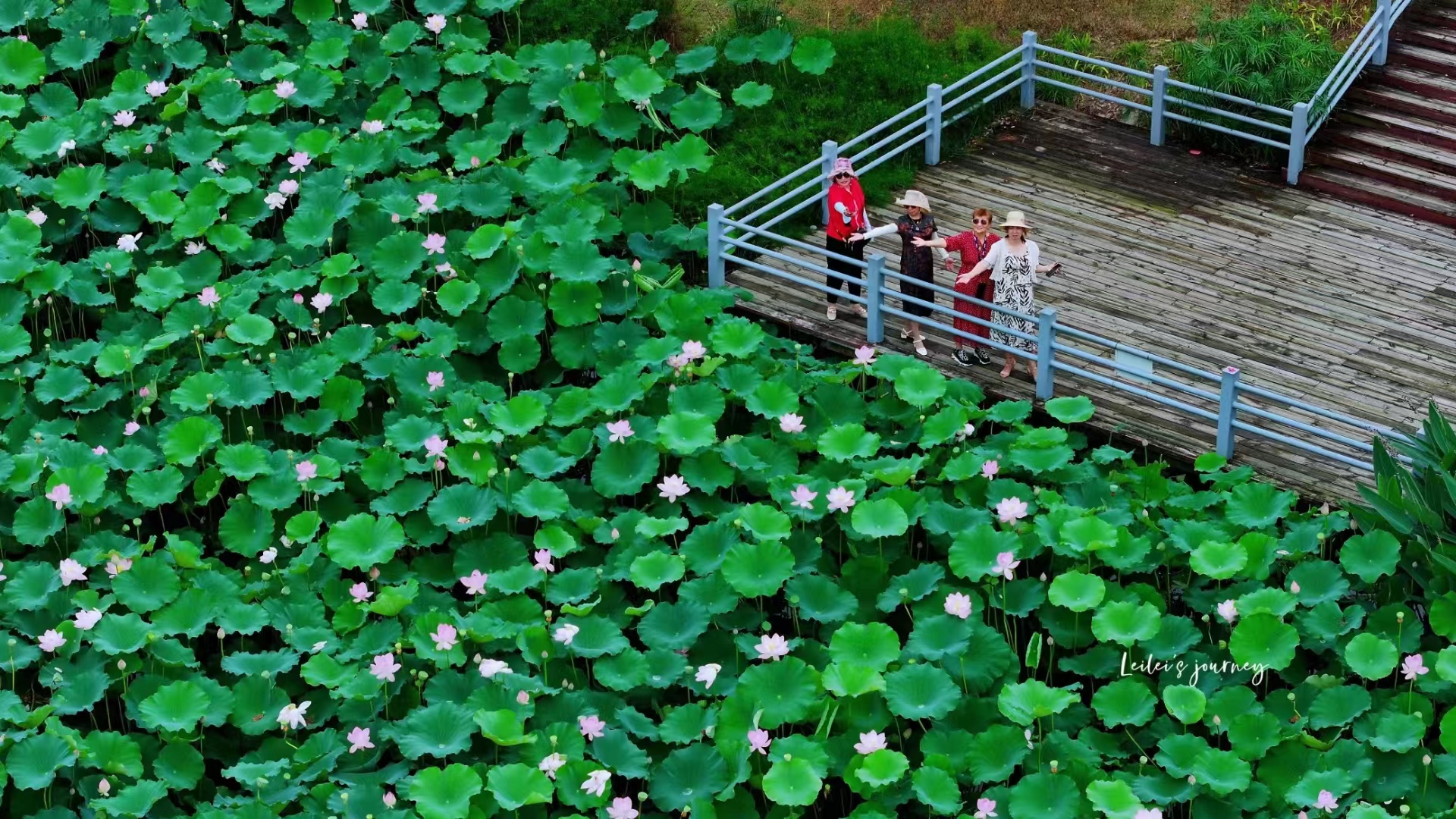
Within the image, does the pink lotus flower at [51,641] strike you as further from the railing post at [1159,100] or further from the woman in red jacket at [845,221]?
the railing post at [1159,100]

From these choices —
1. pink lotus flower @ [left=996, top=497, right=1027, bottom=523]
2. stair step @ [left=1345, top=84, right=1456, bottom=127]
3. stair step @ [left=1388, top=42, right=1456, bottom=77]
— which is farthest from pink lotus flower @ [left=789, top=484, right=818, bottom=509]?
→ stair step @ [left=1388, top=42, right=1456, bottom=77]

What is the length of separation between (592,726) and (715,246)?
184 inches

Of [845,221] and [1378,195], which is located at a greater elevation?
[845,221]

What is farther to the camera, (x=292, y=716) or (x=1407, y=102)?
(x=1407, y=102)

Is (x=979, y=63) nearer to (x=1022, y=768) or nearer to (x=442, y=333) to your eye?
(x=442, y=333)

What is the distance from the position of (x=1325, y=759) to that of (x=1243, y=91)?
A: 688 cm

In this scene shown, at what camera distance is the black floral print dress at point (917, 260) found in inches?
521

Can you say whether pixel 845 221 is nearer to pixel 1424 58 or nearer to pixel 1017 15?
pixel 1017 15

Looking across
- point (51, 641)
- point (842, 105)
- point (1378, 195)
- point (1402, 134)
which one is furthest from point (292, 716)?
point (1402, 134)

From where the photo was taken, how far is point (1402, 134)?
1535 centimetres

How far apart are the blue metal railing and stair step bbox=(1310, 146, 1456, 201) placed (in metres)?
0.27

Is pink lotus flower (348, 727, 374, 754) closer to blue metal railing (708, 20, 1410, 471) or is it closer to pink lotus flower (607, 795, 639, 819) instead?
pink lotus flower (607, 795, 639, 819)

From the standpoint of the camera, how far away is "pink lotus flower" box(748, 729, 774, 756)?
1023cm

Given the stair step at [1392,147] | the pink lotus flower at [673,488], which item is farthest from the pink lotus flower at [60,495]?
the stair step at [1392,147]
